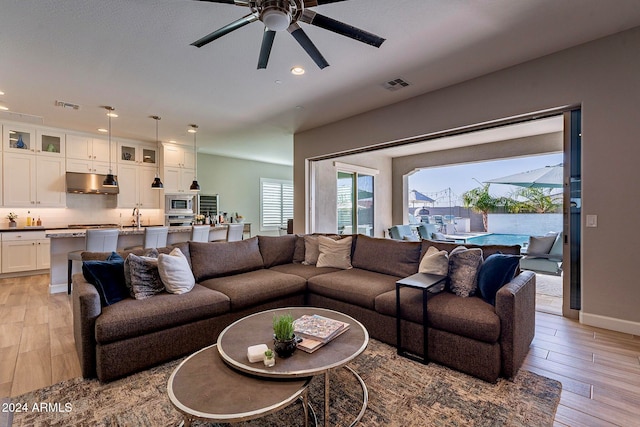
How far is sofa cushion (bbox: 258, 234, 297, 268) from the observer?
12.8 ft

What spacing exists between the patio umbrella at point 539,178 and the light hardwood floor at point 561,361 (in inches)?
155

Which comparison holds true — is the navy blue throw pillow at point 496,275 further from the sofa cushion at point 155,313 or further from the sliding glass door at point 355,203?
the sliding glass door at point 355,203

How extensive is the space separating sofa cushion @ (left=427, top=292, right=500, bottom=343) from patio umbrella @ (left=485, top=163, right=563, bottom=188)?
520cm

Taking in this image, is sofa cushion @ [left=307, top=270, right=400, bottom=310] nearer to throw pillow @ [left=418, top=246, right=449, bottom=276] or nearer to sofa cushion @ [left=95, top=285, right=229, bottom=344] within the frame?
throw pillow @ [left=418, top=246, right=449, bottom=276]

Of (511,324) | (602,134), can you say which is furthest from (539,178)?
(511,324)

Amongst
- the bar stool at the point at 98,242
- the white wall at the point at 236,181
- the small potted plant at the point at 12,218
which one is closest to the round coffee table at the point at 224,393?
the bar stool at the point at 98,242

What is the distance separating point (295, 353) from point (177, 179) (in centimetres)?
648

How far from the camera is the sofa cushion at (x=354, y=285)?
9.30 feet

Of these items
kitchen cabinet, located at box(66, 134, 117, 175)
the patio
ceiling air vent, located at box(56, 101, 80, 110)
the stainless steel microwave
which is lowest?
the patio

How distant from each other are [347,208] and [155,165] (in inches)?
187

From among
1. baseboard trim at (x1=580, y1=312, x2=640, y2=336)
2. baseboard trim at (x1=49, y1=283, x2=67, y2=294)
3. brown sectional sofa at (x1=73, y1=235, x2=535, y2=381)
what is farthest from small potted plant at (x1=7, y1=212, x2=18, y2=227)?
baseboard trim at (x1=580, y1=312, x2=640, y2=336)

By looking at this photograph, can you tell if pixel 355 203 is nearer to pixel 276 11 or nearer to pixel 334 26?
pixel 334 26

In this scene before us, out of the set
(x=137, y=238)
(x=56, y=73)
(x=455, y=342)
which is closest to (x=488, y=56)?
(x=455, y=342)

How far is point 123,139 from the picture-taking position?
6527 mm
